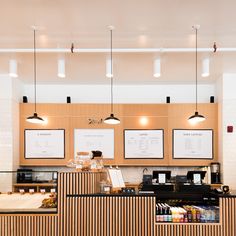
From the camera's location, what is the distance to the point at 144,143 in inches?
313

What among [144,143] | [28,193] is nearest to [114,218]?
[28,193]

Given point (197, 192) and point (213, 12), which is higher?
point (213, 12)

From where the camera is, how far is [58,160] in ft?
26.1

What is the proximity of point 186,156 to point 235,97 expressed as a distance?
1713mm

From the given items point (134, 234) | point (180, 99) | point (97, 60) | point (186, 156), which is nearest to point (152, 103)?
point (180, 99)

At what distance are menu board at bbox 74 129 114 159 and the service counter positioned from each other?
11.7 feet

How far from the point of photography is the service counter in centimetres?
438

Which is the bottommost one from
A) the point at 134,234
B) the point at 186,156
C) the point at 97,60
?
the point at 134,234

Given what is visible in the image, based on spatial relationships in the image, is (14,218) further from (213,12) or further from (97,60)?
(213,12)

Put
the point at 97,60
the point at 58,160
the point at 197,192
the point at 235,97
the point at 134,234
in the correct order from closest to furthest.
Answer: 1. the point at 134,234
2. the point at 197,192
3. the point at 97,60
4. the point at 235,97
5. the point at 58,160

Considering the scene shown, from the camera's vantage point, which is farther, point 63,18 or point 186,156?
point 186,156

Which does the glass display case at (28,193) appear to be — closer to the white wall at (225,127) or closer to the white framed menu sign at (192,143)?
the white framed menu sign at (192,143)

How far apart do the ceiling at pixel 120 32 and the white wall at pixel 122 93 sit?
1.22 m

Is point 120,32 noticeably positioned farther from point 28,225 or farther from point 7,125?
point 7,125
